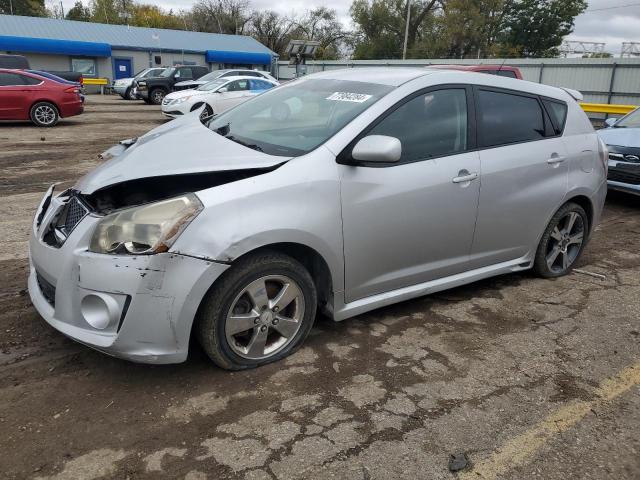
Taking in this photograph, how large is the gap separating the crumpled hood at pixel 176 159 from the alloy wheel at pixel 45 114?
42.8 ft

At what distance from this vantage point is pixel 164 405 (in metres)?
2.81

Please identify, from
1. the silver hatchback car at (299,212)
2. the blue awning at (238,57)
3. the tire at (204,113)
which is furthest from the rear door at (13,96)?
the blue awning at (238,57)

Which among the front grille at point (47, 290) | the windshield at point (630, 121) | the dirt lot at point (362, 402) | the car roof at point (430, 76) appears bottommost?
the dirt lot at point (362, 402)

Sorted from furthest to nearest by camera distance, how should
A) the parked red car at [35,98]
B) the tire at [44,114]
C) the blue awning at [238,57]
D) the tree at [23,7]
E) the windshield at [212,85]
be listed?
the tree at [23,7] < the blue awning at [238,57] < the windshield at [212,85] < the tire at [44,114] < the parked red car at [35,98]

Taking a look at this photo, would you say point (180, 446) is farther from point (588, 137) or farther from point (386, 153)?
point (588, 137)

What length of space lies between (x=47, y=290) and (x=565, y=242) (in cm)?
404

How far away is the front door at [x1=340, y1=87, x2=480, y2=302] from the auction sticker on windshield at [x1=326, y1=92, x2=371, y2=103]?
0.23m

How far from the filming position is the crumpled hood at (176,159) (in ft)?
9.93

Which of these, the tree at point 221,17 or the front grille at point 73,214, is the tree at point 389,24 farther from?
the front grille at point 73,214

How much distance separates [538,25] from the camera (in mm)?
55062

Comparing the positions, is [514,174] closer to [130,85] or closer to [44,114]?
[44,114]

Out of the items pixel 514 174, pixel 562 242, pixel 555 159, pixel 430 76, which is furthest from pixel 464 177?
pixel 562 242

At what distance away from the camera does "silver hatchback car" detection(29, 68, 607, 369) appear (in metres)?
2.74

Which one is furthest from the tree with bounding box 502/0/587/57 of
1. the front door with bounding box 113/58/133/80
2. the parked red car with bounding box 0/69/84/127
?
the parked red car with bounding box 0/69/84/127
